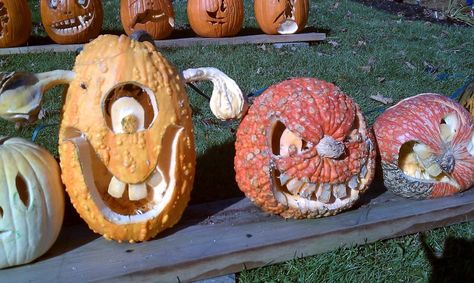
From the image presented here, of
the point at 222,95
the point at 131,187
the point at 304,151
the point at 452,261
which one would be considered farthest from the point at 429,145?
the point at 131,187

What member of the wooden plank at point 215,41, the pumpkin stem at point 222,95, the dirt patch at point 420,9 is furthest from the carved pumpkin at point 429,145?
the dirt patch at point 420,9

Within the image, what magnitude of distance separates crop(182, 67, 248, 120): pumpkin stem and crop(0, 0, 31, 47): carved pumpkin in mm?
4281

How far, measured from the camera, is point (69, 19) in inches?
247

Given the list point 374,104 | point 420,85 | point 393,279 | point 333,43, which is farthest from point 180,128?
point 333,43

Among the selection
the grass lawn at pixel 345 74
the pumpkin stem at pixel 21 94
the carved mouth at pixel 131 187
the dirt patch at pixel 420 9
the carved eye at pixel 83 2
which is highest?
the pumpkin stem at pixel 21 94

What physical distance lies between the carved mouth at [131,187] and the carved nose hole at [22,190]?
0.73 ft

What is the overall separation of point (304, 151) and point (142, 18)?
14.9ft

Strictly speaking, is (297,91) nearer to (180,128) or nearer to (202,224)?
(180,128)

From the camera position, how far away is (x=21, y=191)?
2.15 m

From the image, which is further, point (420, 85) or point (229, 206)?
point (420, 85)

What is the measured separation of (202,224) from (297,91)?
742mm

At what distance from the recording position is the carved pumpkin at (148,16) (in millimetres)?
6395

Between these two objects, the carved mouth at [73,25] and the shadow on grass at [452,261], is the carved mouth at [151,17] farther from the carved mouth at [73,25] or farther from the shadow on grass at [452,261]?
the shadow on grass at [452,261]

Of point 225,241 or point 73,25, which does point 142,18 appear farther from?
point 225,241
